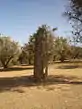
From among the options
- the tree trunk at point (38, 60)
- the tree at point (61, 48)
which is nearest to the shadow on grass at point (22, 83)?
the tree trunk at point (38, 60)

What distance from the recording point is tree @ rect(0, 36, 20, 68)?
4097cm

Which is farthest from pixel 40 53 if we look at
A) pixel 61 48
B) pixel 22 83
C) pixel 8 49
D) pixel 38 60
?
pixel 8 49

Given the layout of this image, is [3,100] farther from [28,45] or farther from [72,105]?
[28,45]

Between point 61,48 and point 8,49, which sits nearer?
point 61,48

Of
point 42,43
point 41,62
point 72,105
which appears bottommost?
point 72,105

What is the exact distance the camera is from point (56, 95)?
13328 millimetres

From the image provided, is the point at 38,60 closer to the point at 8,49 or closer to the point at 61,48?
the point at 61,48

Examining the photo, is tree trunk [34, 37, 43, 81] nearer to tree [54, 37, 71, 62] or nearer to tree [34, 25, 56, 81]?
tree [34, 25, 56, 81]

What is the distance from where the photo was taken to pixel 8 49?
41.1m

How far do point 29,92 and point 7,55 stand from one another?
27396mm

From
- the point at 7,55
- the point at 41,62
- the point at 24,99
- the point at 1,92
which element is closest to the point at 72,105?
the point at 24,99

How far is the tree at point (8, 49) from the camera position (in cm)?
4097

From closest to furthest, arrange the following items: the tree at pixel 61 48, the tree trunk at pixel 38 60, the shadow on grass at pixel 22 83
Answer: the shadow on grass at pixel 22 83, the tree trunk at pixel 38 60, the tree at pixel 61 48

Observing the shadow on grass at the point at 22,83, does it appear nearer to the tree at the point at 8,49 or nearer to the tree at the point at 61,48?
the tree at the point at 61,48
